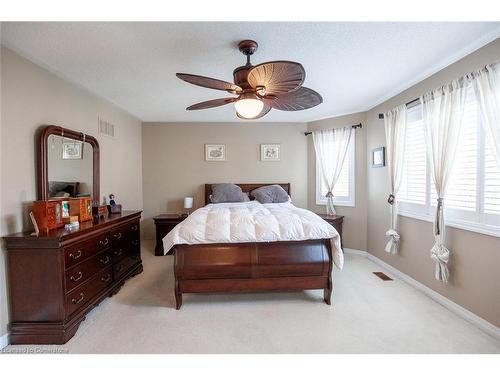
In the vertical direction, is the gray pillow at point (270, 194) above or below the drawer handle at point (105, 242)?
above

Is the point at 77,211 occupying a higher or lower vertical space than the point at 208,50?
lower

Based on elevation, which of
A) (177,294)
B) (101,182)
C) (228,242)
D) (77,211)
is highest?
(101,182)

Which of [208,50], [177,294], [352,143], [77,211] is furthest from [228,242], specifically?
[352,143]

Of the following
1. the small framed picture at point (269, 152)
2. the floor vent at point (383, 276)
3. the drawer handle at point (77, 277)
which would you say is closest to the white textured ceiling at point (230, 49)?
the small framed picture at point (269, 152)

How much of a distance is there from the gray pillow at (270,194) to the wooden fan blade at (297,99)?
7.12 feet

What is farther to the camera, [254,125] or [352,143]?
[254,125]

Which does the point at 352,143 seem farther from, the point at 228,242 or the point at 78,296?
the point at 78,296

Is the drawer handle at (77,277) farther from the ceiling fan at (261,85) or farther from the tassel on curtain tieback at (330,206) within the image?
the tassel on curtain tieback at (330,206)

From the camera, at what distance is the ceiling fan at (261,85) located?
68.8 inches

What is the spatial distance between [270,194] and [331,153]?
56.4 inches

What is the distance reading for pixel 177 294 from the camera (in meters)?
Result: 2.49
